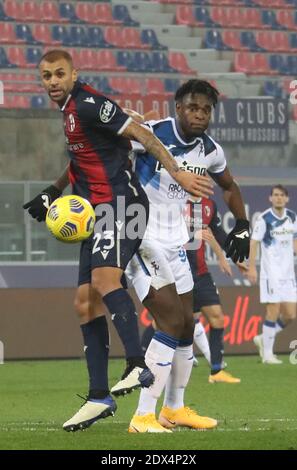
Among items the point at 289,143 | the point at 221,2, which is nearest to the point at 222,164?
the point at 289,143

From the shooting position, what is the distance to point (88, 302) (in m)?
7.16

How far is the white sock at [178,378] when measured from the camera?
798 cm

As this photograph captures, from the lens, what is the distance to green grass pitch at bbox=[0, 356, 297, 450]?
21.0ft

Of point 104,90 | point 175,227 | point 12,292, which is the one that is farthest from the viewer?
point 104,90

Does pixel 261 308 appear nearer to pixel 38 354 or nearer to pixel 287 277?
pixel 287 277

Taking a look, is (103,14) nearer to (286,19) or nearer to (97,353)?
(286,19)

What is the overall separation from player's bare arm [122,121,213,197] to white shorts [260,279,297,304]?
997 centimetres

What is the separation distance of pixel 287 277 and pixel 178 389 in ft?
30.6

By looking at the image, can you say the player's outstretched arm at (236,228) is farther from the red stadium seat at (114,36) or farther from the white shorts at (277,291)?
the red stadium seat at (114,36)

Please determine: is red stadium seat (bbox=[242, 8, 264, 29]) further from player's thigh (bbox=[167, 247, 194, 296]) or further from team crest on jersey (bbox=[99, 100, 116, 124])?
team crest on jersey (bbox=[99, 100, 116, 124])

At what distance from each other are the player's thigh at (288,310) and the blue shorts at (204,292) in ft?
12.0

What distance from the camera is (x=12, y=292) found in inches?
662

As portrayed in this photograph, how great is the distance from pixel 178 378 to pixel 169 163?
1.75 metres

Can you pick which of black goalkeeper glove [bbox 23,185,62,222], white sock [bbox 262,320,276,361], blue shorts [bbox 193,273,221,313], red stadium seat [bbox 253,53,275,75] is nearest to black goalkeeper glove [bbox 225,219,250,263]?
black goalkeeper glove [bbox 23,185,62,222]
